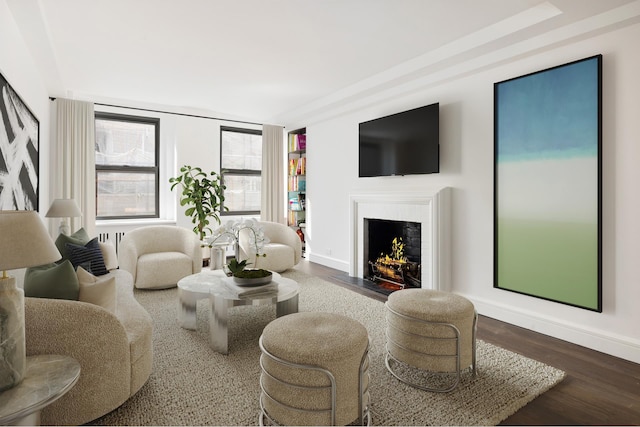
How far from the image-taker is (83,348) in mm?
1640

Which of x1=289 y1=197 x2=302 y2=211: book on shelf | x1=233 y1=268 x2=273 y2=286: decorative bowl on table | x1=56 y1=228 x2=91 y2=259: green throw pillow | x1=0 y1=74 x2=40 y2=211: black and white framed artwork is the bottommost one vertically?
x1=233 y1=268 x2=273 y2=286: decorative bowl on table

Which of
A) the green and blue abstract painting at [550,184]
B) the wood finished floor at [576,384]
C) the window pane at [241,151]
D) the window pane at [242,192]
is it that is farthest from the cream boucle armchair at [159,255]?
the green and blue abstract painting at [550,184]

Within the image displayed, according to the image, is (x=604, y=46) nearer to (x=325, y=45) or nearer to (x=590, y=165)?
(x=590, y=165)

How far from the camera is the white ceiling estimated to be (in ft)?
8.69

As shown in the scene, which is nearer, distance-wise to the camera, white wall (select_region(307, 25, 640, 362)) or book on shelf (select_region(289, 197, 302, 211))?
white wall (select_region(307, 25, 640, 362))

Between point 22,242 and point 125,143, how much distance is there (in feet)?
16.4

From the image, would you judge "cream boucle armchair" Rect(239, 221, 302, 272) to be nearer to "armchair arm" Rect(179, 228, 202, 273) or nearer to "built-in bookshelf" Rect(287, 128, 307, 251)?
"armchair arm" Rect(179, 228, 202, 273)

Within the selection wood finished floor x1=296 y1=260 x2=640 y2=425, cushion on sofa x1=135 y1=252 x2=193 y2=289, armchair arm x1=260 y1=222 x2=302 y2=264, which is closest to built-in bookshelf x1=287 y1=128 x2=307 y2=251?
armchair arm x1=260 y1=222 x2=302 y2=264

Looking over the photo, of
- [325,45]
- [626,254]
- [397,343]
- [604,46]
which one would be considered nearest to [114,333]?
[397,343]

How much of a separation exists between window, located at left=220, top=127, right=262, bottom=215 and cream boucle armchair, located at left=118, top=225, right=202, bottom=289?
5.75 ft

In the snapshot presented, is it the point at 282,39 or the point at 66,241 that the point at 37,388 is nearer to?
the point at 66,241

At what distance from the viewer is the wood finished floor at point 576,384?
5.98 ft

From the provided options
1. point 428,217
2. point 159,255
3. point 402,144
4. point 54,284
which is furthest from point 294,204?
point 54,284

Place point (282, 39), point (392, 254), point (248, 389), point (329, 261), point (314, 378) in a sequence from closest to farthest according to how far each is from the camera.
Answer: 1. point (314, 378)
2. point (248, 389)
3. point (282, 39)
4. point (392, 254)
5. point (329, 261)
